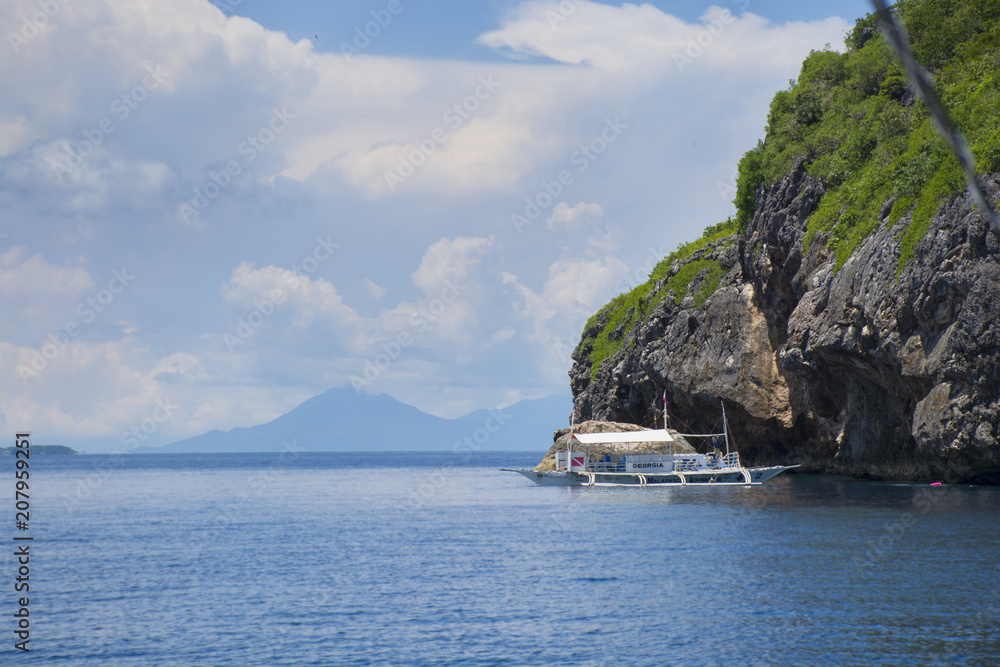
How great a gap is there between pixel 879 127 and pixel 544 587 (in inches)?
2295

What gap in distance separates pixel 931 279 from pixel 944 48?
3158 centimetres

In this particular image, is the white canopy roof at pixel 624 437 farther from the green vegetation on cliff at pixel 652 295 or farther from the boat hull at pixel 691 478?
the green vegetation on cliff at pixel 652 295

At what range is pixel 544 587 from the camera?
110ft

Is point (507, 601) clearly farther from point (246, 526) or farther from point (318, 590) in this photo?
point (246, 526)

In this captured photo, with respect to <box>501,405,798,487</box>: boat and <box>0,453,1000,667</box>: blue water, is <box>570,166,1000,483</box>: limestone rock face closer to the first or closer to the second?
<box>501,405,798,487</box>: boat

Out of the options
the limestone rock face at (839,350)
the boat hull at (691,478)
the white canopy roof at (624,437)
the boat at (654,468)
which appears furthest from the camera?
the white canopy roof at (624,437)

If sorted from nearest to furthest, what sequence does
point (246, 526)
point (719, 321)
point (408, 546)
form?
1. point (408, 546)
2. point (246, 526)
3. point (719, 321)

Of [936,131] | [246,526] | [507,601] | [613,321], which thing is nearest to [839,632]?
[507,601]

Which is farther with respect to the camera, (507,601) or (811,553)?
(811,553)

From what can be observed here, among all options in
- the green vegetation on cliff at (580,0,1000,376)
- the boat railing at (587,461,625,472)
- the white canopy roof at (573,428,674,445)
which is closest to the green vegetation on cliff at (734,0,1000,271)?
the green vegetation on cliff at (580,0,1000,376)

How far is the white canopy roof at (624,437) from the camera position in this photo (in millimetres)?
86938

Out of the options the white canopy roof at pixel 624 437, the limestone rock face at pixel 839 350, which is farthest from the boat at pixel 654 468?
the limestone rock face at pixel 839 350

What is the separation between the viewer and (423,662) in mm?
23891

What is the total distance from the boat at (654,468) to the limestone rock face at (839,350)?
5782 millimetres
